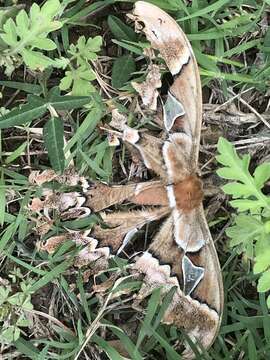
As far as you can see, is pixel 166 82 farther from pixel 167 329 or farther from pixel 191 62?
pixel 167 329

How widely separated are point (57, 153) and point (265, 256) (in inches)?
42.0

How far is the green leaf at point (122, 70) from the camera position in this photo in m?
3.13

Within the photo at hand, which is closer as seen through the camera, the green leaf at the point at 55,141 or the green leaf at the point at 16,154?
the green leaf at the point at 55,141

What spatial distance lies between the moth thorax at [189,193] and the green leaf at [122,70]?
1.86ft

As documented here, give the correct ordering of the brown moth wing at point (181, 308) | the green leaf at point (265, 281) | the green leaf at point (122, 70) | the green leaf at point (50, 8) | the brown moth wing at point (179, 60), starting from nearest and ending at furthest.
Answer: the green leaf at point (265, 281) → the green leaf at point (50, 8) → the brown moth wing at point (179, 60) → the brown moth wing at point (181, 308) → the green leaf at point (122, 70)

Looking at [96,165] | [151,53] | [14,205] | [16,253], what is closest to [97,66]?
[151,53]

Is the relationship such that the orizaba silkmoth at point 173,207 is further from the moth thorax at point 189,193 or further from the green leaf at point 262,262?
the green leaf at point 262,262

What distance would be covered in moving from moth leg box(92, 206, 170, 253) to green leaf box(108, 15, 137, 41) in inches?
32.8

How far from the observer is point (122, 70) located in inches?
123

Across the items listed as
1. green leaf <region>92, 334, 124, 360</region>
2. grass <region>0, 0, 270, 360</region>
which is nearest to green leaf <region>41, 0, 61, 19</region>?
grass <region>0, 0, 270, 360</region>

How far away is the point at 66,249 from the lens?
3.14 meters

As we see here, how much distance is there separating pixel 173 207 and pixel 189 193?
105mm

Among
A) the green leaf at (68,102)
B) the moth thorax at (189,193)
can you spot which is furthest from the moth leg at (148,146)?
the green leaf at (68,102)

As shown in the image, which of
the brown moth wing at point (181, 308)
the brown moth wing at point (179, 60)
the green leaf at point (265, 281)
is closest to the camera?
the green leaf at point (265, 281)
